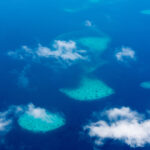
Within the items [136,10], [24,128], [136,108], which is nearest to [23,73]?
[24,128]

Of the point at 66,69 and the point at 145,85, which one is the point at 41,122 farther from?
the point at 145,85

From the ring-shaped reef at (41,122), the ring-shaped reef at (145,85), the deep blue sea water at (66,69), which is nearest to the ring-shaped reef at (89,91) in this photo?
the deep blue sea water at (66,69)

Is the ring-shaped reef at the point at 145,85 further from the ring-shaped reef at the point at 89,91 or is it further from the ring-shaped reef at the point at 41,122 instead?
the ring-shaped reef at the point at 41,122

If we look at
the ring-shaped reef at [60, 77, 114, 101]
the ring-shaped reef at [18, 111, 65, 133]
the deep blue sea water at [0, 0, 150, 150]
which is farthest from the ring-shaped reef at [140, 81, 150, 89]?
the ring-shaped reef at [18, 111, 65, 133]

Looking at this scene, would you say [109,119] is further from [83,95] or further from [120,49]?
[120,49]

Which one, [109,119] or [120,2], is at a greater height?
[120,2]
